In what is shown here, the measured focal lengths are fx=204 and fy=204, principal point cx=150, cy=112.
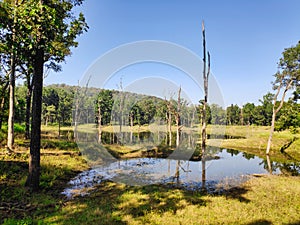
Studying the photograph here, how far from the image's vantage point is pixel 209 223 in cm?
757

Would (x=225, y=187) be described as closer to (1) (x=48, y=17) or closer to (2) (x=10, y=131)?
(1) (x=48, y=17)

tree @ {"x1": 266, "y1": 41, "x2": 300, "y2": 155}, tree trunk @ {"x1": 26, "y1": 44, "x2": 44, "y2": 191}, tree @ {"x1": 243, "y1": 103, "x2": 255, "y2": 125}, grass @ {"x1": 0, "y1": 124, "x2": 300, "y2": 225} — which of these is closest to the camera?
grass @ {"x1": 0, "y1": 124, "x2": 300, "y2": 225}

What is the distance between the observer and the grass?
7.75 meters

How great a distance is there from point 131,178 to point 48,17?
453 inches

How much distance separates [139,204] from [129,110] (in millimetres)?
45489

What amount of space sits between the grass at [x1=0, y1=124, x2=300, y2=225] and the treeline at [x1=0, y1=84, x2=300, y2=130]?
13185mm

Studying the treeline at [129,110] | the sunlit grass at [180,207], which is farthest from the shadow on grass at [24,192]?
the treeline at [129,110]

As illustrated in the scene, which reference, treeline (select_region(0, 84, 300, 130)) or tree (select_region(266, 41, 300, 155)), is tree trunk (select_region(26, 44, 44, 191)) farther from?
tree (select_region(266, 41, 300, 155))

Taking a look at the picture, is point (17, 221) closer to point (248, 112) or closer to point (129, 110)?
point (129, 110)

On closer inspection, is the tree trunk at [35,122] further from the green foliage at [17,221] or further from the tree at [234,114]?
the tree at [234,114]

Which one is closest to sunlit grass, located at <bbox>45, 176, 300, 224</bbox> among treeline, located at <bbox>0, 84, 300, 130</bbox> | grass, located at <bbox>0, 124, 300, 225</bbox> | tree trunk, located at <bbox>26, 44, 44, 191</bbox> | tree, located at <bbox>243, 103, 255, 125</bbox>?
grass, located at <bbox>0, 124, 300, 225</bbox>

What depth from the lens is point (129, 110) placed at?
5444cm

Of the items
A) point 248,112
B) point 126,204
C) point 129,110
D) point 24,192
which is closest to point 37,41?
point 24,192

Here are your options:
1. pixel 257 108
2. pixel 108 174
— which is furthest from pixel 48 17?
pixel 257 108
